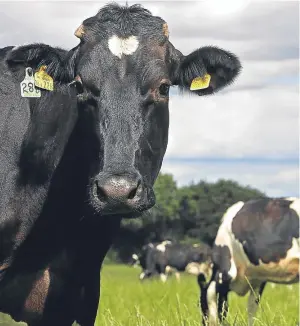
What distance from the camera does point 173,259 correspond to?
135ft

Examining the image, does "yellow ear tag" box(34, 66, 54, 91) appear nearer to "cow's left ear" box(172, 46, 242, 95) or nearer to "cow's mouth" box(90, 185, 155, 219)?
"cow's left ear" box(172, 46, 242, 95)

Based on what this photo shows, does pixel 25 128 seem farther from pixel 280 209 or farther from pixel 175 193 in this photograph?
pixel 175 193

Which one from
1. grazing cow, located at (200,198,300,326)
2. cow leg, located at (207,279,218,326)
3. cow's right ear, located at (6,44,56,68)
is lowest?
cow leg, located at (207,279,218,326)

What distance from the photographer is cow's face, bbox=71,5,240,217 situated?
5344 millimetres

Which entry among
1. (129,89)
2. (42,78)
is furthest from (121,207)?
(42,78)

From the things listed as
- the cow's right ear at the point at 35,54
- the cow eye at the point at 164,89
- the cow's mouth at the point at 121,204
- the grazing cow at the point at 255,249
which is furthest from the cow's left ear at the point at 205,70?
the grazing cow at the point at 255,249

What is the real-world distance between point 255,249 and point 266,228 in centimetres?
51

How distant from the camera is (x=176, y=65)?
6477 mm

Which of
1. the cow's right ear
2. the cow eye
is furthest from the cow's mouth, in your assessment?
the cow's right ear

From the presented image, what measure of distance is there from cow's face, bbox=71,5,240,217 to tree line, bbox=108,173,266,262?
2982 inches

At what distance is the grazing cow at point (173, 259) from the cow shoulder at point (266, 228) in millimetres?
20988

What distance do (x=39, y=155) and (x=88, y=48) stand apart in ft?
3.37

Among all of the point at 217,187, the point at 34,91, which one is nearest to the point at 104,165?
the point at 34,91

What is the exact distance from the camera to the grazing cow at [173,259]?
38.5m
